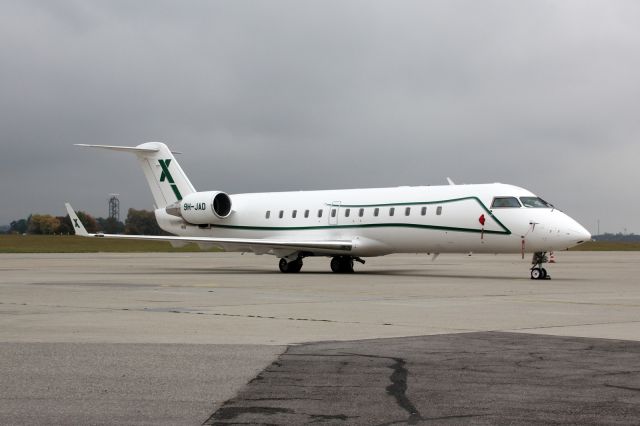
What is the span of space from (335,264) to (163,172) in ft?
30.5

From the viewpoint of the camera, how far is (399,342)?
11.6 m

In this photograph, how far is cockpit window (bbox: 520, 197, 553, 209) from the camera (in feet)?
96.9

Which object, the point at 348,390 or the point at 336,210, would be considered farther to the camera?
the point at 336,210

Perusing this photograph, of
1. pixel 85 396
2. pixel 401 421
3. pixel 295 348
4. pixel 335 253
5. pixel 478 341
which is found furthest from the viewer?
pixel 335 253

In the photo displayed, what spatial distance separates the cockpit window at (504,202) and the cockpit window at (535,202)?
22 cm

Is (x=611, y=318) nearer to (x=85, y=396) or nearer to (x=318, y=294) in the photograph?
(x=318, y=294)

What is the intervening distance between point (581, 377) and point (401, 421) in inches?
107

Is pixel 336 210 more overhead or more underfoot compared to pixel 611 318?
more overhead

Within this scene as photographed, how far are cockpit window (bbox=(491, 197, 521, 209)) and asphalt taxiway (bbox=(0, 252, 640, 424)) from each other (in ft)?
33.4

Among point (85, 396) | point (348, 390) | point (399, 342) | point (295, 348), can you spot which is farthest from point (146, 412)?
point (399, 342)

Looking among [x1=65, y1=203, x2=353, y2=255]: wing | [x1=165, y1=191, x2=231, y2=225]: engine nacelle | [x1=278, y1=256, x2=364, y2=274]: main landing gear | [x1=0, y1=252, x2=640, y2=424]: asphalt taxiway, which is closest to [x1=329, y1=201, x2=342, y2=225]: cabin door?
[x1=65, y1=203, x2=353, y2=255]: wing

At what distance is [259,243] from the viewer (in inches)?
1326

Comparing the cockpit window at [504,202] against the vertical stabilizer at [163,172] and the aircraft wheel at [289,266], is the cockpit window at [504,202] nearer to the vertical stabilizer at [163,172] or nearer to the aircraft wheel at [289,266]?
the aircraft wheel at [289,266]

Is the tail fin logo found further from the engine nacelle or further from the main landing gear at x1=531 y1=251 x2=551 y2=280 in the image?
the main landing gear at x1=531 y1=251 x2=551 y2=280
